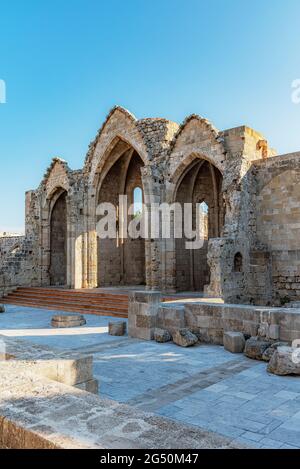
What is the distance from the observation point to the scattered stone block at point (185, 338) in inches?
282

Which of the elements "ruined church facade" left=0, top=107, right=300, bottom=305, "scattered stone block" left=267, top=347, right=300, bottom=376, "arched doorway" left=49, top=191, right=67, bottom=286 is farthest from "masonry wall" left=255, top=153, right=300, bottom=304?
"arched doorway" left=49, top=191, right=67, bottom=286

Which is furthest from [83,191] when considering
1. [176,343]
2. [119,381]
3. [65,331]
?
[119,381]

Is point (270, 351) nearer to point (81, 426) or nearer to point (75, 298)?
point (81, 426)

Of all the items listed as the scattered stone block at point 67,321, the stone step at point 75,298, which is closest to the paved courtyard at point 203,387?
the scattered stone block at point 67,321

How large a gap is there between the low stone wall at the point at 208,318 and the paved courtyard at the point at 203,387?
34 centimetres

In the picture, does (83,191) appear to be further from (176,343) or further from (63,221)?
(176,343)

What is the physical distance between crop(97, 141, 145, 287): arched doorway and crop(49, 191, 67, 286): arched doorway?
269 cm

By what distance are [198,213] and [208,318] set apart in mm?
9988

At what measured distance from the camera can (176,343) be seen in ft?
24.1

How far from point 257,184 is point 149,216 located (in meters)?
4.05

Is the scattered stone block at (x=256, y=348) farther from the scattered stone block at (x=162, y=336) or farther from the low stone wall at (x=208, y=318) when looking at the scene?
the scattered stone block at (x=162, y=336)

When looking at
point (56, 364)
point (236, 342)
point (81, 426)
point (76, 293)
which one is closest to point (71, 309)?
point (76, 293)

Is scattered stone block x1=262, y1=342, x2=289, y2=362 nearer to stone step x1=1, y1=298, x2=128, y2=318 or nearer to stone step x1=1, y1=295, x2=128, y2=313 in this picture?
stone step x1=1, y1=298, x2=128, y2=318

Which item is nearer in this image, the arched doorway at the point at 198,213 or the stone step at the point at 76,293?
the stone step at the point at 76,293
